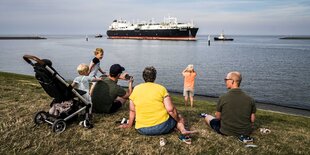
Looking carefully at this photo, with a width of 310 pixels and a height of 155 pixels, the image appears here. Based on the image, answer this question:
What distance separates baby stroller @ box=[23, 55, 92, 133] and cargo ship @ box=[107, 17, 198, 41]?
123518 mm

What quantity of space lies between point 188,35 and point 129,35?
35.3m

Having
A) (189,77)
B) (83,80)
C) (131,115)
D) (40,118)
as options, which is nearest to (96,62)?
(83,80)

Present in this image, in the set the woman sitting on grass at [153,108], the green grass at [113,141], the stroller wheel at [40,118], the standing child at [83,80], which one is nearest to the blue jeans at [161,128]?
the woman sitting on grass at [153,108]

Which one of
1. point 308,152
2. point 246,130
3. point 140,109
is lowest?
point 308,152

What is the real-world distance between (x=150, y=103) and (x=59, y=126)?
215 cm

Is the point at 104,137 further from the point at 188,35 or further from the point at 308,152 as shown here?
the point at 188,35

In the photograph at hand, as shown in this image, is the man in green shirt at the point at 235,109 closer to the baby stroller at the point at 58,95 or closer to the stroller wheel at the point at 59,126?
the baby stroller at the point at 58,95

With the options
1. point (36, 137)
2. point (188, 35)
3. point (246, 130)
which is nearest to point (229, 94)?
point (246, 130)

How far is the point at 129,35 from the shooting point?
505 feet

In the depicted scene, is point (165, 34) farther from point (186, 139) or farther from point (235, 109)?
point (186, 139)

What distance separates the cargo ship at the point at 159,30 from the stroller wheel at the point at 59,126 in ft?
407

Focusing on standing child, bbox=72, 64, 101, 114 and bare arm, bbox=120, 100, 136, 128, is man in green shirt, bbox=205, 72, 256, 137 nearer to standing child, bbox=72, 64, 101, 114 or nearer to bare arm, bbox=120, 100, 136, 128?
bare arm, bbox=120, 100, 136, 128

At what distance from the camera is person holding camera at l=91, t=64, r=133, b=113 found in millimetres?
6727

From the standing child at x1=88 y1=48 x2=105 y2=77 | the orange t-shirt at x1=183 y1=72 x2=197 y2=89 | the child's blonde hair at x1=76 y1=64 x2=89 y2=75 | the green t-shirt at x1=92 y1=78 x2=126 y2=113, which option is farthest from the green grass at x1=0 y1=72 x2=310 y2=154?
the orange t-shirt at x1=183 y1=72 x2=197 y2=89
